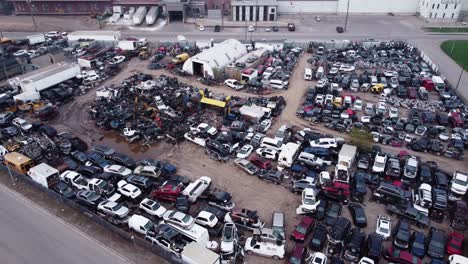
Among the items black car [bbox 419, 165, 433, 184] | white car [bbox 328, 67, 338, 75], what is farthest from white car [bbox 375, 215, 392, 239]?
white car [bbox 328, 67, 338, 75]

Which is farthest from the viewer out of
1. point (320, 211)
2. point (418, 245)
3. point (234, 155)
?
point (234, 155)

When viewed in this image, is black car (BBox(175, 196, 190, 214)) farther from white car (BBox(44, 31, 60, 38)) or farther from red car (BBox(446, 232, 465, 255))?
white car (BBox(44, 31, 60, 38))

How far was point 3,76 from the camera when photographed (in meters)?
41.7

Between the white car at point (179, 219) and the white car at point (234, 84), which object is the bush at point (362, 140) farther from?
the white car at point (179, 219)

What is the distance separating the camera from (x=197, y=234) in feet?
65.5

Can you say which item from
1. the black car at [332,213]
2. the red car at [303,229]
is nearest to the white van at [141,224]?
the red car at [303,229]

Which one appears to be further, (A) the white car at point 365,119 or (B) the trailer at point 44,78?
(B) the trailer at point 44,78

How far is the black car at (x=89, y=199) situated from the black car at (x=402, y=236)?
18.5 meters

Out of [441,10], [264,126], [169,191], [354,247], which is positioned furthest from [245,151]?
[441,10]

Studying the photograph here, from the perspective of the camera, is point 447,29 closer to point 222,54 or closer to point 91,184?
point 222,54

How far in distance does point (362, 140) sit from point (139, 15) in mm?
47540

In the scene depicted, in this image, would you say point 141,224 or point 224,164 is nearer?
point 141,224

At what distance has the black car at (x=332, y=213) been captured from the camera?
21531mm

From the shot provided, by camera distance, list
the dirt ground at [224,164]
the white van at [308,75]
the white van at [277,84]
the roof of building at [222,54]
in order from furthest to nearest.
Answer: the roof of building at [222,54], the white van at [308,75], the white van at [277,84], the dirt ground at [224,164]
